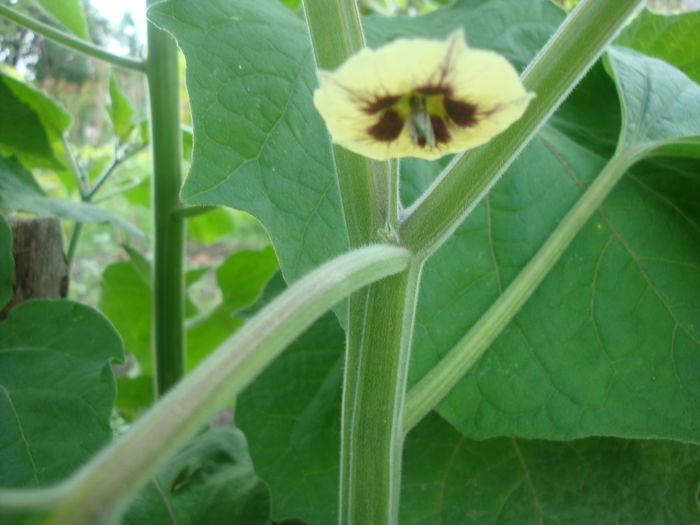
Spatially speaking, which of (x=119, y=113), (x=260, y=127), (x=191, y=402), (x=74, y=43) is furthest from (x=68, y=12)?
(x=191, y=402)

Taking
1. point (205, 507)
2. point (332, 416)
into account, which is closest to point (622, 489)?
point (332, 416)

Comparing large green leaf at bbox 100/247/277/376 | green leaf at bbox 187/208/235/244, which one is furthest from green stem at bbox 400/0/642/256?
green leaf at bbox 187/208/235/244

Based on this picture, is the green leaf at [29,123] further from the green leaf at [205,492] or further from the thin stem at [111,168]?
the green leaf at [205,492]

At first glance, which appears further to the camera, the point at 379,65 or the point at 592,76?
the point at 592,76

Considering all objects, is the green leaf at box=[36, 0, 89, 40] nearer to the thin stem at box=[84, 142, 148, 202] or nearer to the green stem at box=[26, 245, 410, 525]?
the thin stem at box=[84, 142, 148, 202]

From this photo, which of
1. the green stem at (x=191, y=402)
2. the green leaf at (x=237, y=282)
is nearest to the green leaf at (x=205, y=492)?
the green leaf at (x=237, y=282)

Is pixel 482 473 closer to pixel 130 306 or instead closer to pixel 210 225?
pixel 130 306

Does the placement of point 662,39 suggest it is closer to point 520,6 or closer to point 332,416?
point 520,6
